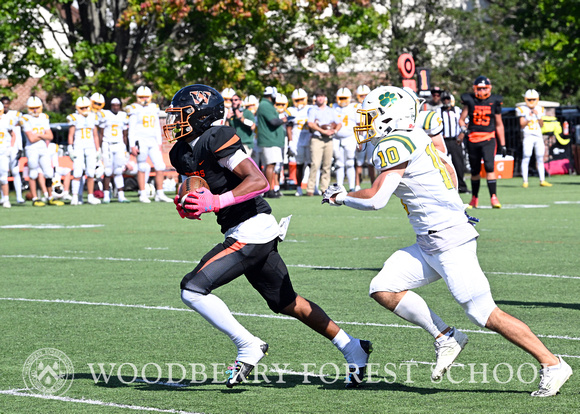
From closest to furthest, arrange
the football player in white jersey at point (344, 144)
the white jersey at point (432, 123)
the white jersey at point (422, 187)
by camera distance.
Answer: the white jersey at point (422, 187) → the white jersey at point (432, 123) → the football player in white jersey at point (344, 144)

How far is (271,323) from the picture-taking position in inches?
296

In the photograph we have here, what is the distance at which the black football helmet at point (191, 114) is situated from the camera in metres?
5.79

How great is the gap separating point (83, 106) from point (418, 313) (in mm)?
15786

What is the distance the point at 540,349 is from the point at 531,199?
1493 cm

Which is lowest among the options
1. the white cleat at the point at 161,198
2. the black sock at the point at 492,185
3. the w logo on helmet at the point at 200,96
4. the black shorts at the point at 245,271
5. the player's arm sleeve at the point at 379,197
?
the white cleat at the point at 161,198

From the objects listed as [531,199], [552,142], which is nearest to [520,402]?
[531,199]

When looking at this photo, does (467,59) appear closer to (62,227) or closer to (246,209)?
(62,227)

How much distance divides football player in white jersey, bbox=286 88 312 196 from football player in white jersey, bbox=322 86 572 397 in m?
16.8

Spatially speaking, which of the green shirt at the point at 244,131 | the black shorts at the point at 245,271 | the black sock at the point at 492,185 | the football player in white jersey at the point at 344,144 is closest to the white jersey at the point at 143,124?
the green shirt at the point at 244,131

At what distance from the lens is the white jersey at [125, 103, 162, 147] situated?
20719 mm

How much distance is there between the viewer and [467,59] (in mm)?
38844

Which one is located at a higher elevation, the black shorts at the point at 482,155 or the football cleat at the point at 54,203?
the black shorts at the point at 482,155

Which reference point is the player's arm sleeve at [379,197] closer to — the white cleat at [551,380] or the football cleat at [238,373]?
the football cleat at [238,373]

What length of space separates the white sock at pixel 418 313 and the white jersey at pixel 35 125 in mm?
Result: 16403
